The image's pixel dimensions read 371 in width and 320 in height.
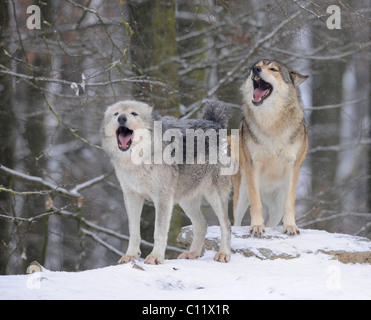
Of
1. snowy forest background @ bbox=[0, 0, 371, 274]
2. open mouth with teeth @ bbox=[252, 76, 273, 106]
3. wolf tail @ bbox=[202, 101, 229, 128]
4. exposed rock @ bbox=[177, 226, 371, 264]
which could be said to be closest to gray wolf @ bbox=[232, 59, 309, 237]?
open mouth with teeth @ bbox=[252, 76, 273, 106]

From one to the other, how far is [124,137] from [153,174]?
458mm

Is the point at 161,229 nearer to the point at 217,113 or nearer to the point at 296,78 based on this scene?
the point at 217,113

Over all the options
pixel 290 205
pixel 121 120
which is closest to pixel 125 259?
pixel 121 120

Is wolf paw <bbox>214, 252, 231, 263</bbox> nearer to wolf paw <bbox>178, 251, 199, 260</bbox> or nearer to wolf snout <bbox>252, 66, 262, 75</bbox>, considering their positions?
wolf paw <bbox>178, 251, 199, 260</bbox>

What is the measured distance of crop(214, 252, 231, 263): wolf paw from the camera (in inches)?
227

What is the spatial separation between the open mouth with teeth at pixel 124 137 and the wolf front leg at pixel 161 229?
0.62 metres

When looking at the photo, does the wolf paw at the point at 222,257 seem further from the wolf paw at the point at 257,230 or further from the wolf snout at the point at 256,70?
the wolf snout at the point at 256,70

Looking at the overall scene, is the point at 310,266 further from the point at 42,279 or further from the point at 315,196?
the point at 315,196

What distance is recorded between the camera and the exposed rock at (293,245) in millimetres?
5965

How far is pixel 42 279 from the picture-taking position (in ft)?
14.0

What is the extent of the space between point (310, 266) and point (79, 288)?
2.61m

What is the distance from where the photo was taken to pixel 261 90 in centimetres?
664
